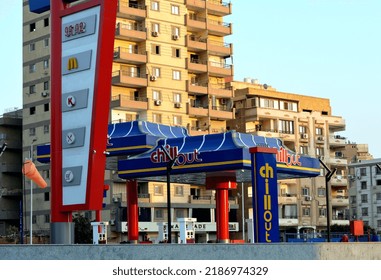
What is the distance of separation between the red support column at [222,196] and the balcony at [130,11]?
126 feet

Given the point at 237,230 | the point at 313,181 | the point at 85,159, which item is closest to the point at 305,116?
the point at 313,181

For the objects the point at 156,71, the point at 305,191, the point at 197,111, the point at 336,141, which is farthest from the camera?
the point at 336,141

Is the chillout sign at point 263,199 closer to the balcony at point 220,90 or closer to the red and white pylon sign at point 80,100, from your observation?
the red and white pylon sign at point 80,100

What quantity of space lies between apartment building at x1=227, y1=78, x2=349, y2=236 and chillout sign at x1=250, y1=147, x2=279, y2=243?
53379 millimetres

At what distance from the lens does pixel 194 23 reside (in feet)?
315

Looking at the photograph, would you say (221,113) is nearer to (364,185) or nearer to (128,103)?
(128,103)

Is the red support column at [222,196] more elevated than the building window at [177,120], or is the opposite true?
the building window at [177,120]

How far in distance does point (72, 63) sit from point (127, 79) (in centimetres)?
4736

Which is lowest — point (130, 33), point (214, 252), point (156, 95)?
point (214, 252)

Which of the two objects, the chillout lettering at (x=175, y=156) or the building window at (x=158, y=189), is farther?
the building window at (x=158, y=189)

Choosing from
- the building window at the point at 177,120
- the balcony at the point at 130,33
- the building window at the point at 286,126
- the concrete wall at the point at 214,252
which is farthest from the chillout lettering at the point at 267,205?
the building window at the point at 286,126

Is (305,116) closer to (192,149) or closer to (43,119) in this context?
(43,119)

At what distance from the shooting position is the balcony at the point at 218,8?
98562 mm

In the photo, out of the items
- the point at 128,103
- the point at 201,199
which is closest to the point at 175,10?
the point at 128,103
